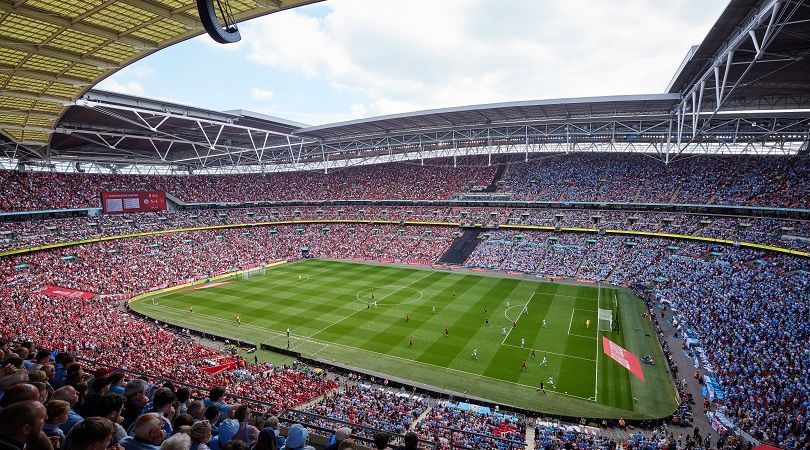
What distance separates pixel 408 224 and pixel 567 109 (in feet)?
90.5

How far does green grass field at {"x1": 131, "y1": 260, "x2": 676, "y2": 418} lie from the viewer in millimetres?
22500

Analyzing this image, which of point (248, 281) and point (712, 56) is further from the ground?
point (712, 56)

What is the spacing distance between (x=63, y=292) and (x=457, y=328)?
33.9 m

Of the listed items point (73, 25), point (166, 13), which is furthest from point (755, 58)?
point (73, 25)

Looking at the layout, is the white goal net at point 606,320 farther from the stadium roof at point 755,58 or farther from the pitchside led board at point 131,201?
the pitchside led board at point 131,201

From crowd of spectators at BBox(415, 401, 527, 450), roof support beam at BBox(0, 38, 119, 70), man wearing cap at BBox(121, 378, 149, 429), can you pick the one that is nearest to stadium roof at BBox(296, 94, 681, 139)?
crowd of spectators at BBox(415, 401, 527, 450)

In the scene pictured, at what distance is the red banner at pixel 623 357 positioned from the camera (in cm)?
2445

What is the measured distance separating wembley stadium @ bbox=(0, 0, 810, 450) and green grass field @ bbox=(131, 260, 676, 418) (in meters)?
0.24

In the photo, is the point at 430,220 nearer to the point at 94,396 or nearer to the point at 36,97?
the point at 36,97

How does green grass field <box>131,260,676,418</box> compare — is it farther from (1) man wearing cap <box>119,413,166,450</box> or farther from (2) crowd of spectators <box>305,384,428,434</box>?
(1) man wearing cap <box>119,413,166,450</box>

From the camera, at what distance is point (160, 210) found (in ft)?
191

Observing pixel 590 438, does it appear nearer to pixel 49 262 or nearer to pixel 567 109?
pixel 567 109

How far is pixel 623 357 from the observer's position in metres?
26.0

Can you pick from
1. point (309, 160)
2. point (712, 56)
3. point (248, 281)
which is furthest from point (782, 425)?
point (309, 160)
